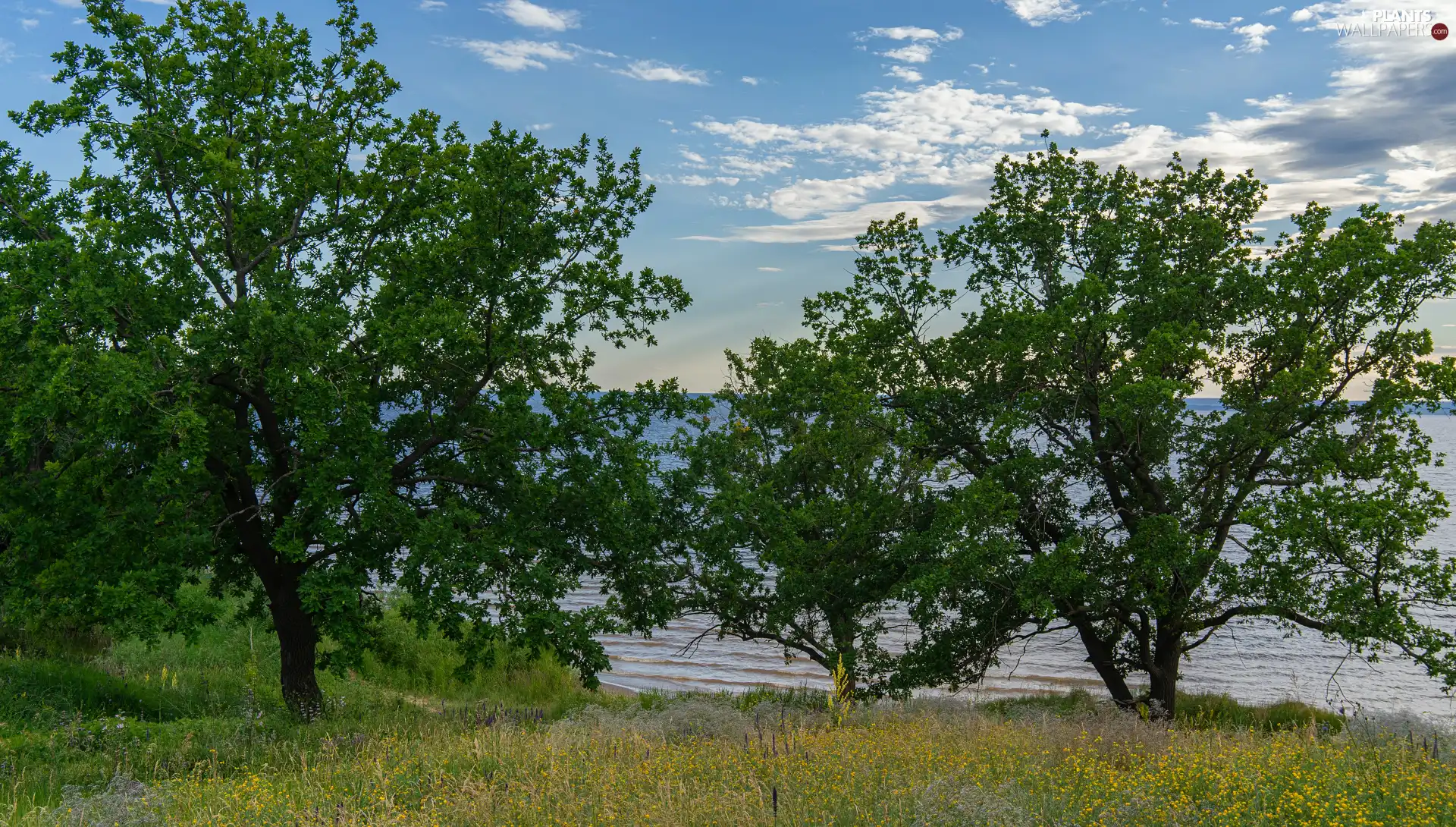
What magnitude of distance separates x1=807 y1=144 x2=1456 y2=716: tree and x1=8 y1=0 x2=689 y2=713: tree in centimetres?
711

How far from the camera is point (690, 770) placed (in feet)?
29.2

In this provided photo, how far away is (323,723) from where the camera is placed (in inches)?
561

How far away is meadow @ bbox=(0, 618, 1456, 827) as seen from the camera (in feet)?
→ 24.7

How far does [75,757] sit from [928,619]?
44.4 feet

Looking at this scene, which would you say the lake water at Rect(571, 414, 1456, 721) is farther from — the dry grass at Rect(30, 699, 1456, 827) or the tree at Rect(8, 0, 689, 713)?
the dry grass at Rect(30, 699, 1456, 827)

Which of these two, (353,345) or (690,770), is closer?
(690,770)

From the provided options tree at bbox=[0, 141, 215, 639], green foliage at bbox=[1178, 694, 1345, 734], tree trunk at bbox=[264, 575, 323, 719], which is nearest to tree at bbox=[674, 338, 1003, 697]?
tree trunk at bbox=[264, 575, 323, 719]

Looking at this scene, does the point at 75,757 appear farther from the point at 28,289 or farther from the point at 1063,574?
the point at 1063,574

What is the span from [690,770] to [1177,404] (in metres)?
12.6

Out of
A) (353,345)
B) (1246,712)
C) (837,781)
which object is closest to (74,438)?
(353,345)

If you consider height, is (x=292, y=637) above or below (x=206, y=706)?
above

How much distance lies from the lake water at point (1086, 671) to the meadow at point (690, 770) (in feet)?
44.1

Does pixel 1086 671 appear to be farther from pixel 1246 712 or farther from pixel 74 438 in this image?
pixel 74 438

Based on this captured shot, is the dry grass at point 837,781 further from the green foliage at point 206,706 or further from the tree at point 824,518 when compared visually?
the tree at point 824,518
